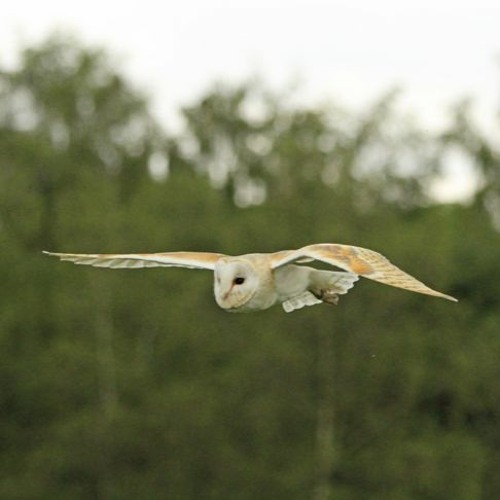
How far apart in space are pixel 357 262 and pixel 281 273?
0.71 m

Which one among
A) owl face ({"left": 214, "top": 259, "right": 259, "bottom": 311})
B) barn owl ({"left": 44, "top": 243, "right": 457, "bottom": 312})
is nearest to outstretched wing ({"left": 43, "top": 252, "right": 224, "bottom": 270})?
barn owl ({"left": 44, "top": 243, "right": 457, "bottom": 312})

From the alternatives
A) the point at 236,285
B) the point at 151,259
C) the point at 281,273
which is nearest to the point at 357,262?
the point at 236,285

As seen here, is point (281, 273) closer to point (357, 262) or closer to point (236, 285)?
point (236, 285)

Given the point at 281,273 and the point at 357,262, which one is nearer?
the point at 357,262

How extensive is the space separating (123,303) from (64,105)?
8.22 meters

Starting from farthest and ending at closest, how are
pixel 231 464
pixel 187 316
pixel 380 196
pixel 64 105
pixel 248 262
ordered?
pixel 64 105 < pixel 380 196 < pixel 187 316 < pixel 231 464 < pixel 248 262

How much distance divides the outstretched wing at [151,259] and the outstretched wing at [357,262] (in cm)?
→ 37

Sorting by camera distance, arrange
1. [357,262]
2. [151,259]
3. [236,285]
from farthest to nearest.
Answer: [151,259]
[236,285]
[357,262]

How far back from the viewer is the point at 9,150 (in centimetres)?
2603

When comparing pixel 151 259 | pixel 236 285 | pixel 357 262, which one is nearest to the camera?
pixel 357 262

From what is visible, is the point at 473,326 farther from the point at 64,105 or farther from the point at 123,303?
the point at 64,105

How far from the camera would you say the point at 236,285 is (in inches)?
290

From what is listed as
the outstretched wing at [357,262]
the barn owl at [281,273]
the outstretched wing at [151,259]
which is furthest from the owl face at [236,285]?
the outstretched wing at [151,259]

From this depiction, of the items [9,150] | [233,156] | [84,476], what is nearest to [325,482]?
[84,476]
